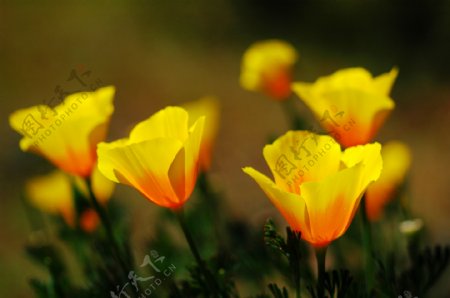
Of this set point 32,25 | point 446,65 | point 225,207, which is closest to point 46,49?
point 32,25

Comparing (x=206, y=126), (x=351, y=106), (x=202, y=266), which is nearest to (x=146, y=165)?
(x=202, y=266)

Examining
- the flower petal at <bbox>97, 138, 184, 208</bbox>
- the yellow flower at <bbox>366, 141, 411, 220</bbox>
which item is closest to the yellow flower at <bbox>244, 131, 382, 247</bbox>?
the flower petal at <bbox>97, 138, 184, 208</bbox>

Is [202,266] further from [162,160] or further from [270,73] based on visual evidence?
[270,73]

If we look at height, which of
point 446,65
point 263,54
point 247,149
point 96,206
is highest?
point 263,54

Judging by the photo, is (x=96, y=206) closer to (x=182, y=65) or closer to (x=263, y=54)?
(x=263, y=54)

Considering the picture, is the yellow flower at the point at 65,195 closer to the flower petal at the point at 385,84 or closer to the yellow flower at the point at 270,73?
the yellow flower at the point at 270,73
